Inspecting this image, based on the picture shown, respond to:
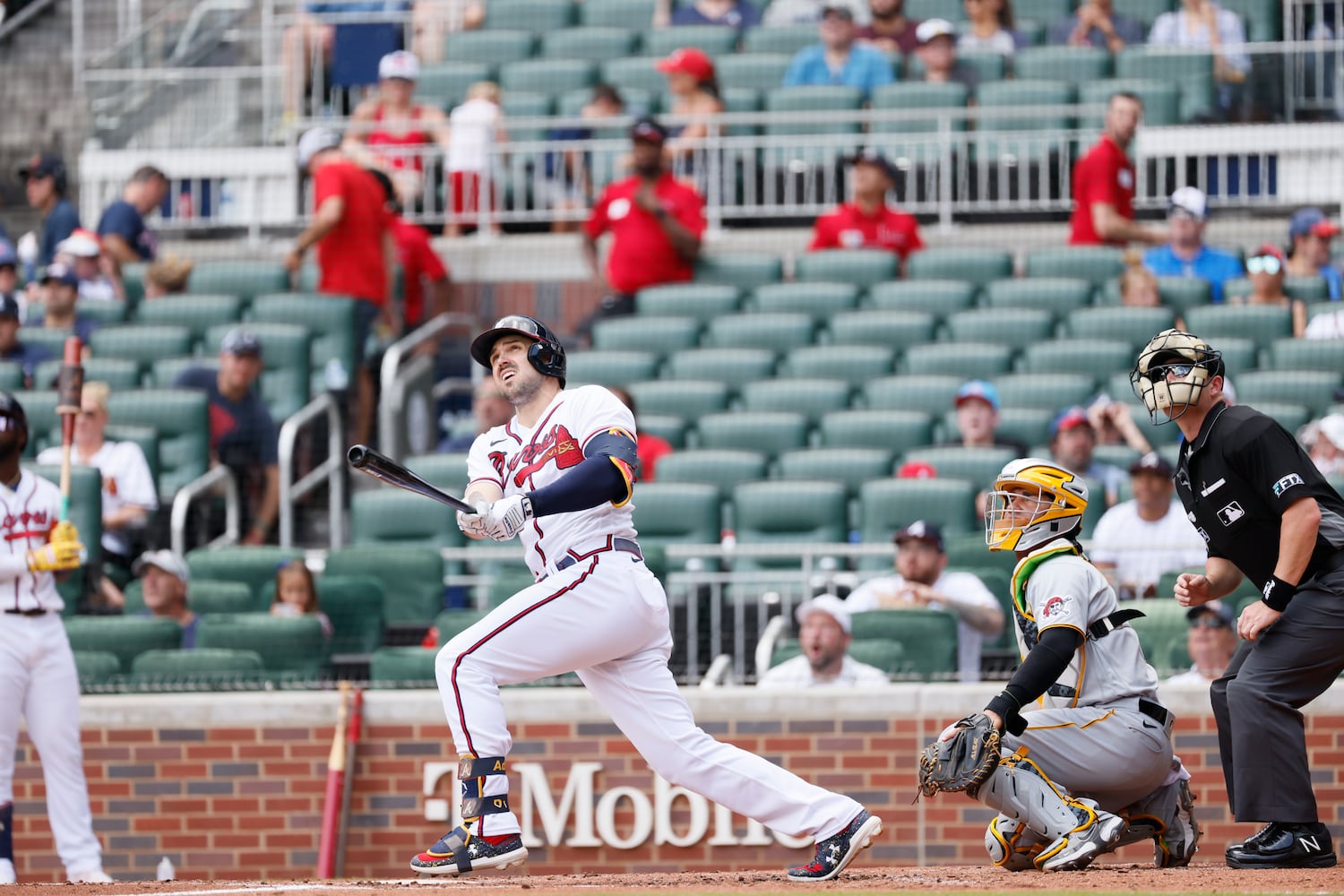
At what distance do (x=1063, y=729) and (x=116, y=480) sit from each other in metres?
5.56

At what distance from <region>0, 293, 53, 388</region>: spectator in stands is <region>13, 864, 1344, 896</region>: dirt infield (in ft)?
18.5

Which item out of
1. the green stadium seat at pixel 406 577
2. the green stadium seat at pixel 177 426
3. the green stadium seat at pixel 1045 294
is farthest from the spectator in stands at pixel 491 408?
the green stadium seat at pixel 1045 294

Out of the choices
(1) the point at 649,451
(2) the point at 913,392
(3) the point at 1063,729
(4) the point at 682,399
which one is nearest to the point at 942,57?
(2) the point at 913,392

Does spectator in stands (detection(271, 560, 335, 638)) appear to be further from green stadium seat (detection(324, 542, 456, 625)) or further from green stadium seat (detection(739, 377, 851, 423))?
green stadium seat (detection(739, 377, 851, 423))

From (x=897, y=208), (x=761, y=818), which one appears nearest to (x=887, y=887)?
(x=761, y=818)

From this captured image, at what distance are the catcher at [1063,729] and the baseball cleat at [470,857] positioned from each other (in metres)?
1.22

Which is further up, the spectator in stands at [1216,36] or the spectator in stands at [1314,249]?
the spectator in stands at [1216,36]

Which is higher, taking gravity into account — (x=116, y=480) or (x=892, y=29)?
(x=892, y=29)

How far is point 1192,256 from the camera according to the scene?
476 inches

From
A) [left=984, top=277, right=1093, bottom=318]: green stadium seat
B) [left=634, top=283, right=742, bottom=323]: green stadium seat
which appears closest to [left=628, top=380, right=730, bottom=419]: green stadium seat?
[left=634, top=283, right=742, bottom=323]: green stadium seat

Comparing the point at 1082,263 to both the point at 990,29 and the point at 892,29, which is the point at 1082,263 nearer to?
the point at 990,29

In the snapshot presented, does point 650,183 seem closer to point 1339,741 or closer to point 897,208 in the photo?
point 897,208

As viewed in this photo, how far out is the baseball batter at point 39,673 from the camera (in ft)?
25.4

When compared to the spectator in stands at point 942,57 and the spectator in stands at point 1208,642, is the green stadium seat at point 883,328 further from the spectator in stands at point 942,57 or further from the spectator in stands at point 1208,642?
the spectator in stands at point 1208,642
